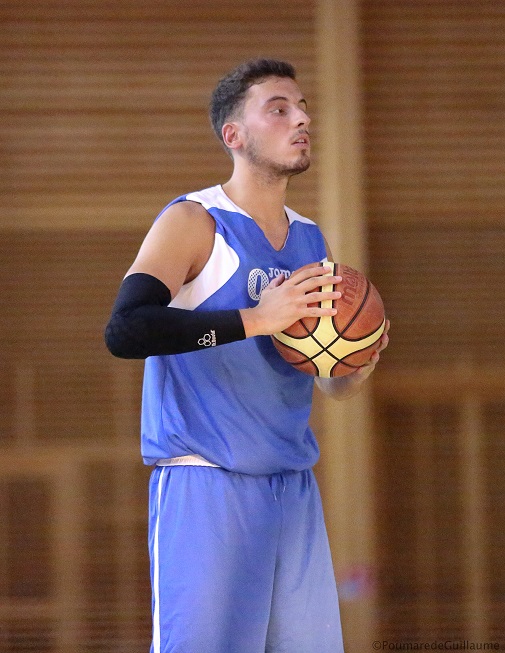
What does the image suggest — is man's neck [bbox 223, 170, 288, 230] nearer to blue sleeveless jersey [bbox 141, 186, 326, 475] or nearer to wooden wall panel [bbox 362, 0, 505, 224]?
blue sleeveless jersey [bbox 141, 186, 326, 475]

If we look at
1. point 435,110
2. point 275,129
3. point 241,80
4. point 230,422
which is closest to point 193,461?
point 230,422

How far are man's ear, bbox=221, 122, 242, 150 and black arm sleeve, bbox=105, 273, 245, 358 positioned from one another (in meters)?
0.67

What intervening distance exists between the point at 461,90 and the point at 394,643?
8.79ft

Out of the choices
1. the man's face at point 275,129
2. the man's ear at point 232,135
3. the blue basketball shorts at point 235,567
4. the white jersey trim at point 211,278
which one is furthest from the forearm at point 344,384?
the man's ear at point 232,135

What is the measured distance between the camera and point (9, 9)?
4797 mm

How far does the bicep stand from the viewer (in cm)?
246

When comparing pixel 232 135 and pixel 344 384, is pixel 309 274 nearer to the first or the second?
pixel 344 384

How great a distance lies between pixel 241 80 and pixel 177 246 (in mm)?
703

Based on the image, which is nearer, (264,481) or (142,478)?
(264,481)

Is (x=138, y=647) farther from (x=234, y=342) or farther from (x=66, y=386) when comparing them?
(x=234, y=342)

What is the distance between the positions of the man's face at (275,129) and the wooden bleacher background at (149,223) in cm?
185

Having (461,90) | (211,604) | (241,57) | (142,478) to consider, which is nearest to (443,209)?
(461,90)

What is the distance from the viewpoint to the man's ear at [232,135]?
290cm

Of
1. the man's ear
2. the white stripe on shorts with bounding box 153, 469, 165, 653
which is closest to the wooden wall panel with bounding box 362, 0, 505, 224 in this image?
the man's ear
